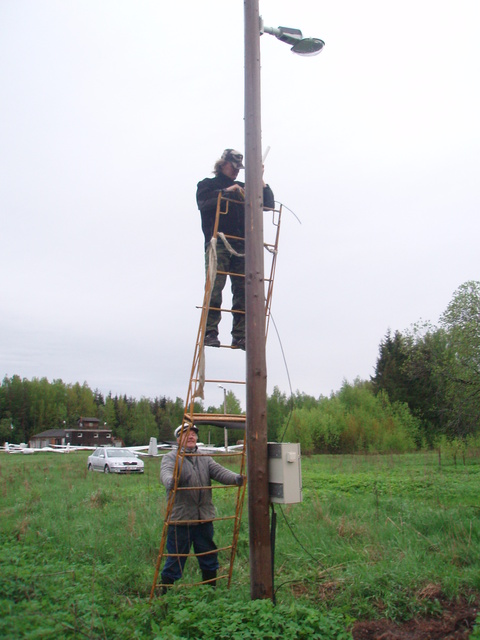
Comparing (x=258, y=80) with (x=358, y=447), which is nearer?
(x=258, y=80)

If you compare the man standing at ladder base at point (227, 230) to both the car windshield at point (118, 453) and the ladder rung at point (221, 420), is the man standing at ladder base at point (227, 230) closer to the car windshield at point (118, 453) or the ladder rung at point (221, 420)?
the ladder rung at point (221, 420)

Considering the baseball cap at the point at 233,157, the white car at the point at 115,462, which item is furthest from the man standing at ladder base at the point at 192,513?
the white car at the point at 115,462

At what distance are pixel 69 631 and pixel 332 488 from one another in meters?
11.5

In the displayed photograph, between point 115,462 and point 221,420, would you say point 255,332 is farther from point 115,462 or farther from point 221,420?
point 115,462

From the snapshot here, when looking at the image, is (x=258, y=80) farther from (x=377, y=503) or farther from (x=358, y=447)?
(x=358, y=447)

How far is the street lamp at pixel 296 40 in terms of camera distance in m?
5.25

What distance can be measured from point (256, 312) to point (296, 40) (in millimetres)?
2719

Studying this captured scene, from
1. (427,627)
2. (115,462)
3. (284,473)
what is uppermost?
(284,473)

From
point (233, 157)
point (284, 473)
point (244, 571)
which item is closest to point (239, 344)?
point (284, 473)

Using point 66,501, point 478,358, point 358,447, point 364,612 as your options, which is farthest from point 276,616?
point 358,447

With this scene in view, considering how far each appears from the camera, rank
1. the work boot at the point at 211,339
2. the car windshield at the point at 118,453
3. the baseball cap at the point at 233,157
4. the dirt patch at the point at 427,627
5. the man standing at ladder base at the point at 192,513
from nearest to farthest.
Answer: the dirt patch at the point at 427,627 < the work boot at the point at 211,339 < the man standing at ladder base at the point at 192,513 < the baseball cap at the point at 233,157 < the car windshield at the point at 118,453

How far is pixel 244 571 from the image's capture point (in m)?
6.95

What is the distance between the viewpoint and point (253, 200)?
5.06m

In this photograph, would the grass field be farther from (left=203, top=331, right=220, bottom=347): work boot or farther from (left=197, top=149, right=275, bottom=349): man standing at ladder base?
(left=197, top=149, right=275, bottom=349): man standing at ladder base
